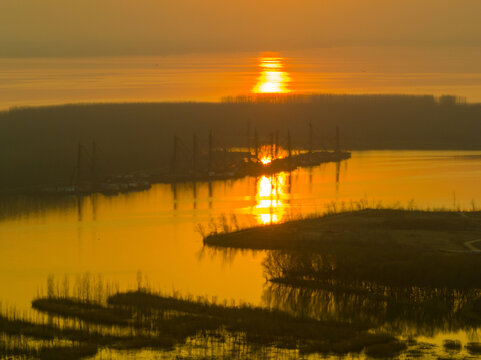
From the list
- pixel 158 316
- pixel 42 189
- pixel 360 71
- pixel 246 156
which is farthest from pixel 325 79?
pixel 158 316

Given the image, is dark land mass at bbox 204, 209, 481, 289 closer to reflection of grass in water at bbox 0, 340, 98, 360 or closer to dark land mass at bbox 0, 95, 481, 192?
reflection of grass in water at bbox 0, 340, 98, 360

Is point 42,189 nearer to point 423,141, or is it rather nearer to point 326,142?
point 326,142

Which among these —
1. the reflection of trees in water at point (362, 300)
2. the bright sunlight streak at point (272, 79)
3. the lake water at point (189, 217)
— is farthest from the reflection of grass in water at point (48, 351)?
the bright sunlight streak at point (272, 79)

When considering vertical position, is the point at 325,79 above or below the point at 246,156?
above

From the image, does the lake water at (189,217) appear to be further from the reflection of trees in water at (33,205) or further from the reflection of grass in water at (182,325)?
the reflection of grass in water at (182,325)

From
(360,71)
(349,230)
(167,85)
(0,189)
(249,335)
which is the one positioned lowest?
(249,335)

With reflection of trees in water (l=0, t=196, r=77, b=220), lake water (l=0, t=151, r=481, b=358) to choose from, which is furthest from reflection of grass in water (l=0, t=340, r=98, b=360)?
reflection of trees in water (l=0, t=196, r=77, b=220)

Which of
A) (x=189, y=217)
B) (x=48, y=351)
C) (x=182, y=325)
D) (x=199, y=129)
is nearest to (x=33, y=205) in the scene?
(x=189, y=217)
